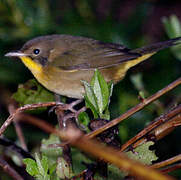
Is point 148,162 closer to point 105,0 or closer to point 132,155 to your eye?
point 132,155

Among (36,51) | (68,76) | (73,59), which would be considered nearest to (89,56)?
(73,59)

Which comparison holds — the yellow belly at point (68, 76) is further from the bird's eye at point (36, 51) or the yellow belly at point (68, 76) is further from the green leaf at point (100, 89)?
the green leaf at point (100, 89)

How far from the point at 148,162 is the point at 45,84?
1741 millimetres

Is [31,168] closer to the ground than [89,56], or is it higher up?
closer to the ground

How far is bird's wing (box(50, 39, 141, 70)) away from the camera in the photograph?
3268 millimetres

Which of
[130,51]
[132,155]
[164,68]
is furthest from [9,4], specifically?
[132,155]

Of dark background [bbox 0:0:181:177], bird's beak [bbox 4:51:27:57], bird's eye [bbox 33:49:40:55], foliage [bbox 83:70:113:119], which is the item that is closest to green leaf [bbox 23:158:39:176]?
foliage [bbox 83:70:113:119]

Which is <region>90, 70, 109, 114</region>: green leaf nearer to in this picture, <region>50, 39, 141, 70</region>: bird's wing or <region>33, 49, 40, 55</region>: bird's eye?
<region>50, 39, 141, 70</region>: bird's wing

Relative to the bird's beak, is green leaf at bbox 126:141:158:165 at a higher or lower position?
lower

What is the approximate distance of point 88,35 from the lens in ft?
13.3

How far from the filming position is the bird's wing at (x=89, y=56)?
10.7 feet

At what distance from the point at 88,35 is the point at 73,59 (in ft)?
2.69

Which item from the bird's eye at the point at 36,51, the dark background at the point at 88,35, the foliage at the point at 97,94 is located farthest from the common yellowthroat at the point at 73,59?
the foliage at the point at 97,94

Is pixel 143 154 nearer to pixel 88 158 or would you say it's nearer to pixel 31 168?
pixel 31 168
